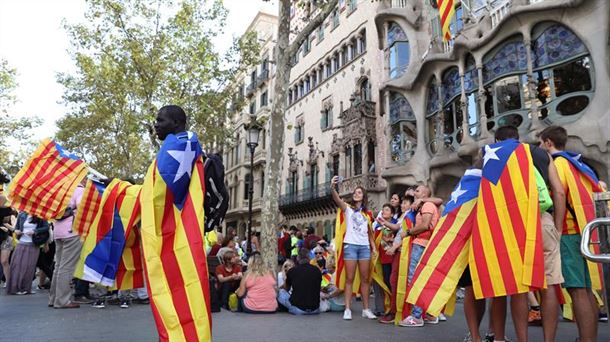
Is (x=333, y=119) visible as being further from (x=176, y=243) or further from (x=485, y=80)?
(x=176, y=243)

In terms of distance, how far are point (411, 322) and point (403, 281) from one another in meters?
0.53

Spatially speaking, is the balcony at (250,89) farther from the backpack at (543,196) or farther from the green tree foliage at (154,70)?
the backpack at (543,196)

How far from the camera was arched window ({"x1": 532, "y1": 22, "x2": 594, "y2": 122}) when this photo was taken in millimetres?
13742

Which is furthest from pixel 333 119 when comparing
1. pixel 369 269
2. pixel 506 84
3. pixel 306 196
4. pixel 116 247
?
pixel 116 247

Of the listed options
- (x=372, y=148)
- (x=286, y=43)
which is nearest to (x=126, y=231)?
(x=286, y=43)

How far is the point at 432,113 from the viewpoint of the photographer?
19391mm

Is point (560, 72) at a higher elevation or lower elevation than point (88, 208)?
higher

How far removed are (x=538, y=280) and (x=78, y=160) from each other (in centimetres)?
445

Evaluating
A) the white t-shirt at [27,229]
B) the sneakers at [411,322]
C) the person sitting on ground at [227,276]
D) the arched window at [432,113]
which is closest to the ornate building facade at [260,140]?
the arched window at [432,113]

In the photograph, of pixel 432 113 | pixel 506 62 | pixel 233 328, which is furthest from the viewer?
pixel 432 113

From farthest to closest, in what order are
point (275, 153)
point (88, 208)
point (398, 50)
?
point (398, 50) → point (275, 153) → point (88, 208)

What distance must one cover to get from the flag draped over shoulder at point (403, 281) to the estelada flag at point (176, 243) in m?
3.44

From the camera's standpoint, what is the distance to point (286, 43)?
419 inches

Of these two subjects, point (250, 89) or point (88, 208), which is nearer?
point (88, 208)
